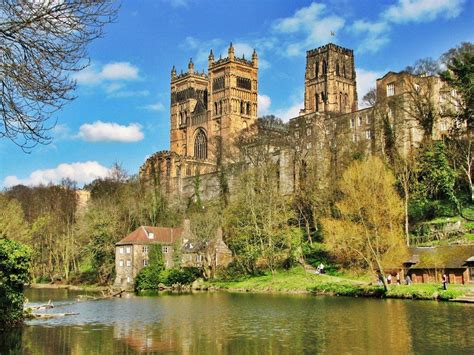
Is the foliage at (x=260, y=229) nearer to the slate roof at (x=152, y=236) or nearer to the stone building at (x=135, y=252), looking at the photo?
the stone building at (x=135, y=252)

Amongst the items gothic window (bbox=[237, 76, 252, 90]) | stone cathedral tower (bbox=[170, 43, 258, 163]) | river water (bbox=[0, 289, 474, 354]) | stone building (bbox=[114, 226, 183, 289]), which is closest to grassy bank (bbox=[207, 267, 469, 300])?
river water (bbox=[0, 289, 474, 354])

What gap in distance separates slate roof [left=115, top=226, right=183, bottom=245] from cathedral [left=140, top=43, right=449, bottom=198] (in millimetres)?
15169

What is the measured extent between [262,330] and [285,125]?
7526 centimetres

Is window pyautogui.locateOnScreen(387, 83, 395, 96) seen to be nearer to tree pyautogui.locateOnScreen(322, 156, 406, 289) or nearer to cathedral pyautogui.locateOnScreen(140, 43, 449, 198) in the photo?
cathedral pyautogui.locateOnScreen(140, 43, 449, 198)

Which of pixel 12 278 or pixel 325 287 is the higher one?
pixel 12 278

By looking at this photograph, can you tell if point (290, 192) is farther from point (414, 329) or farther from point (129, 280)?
point (414, 329)

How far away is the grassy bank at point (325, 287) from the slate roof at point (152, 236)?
11530 mm

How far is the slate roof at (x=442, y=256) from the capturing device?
137 ft

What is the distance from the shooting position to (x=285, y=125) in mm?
99188

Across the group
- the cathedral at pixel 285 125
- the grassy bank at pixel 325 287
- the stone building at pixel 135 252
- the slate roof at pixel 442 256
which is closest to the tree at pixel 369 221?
the slate roof at pixel 442 256

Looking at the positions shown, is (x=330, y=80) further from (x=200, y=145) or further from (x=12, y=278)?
(x=12, y=278)

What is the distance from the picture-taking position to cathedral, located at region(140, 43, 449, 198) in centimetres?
6794

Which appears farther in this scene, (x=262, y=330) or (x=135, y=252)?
(x=135, y=252)

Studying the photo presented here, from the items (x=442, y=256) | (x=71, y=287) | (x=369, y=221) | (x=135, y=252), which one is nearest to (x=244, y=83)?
(x=135, y=252)
